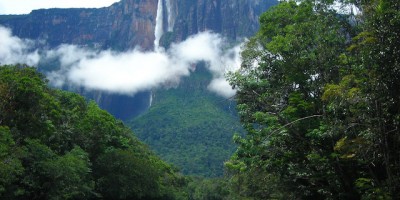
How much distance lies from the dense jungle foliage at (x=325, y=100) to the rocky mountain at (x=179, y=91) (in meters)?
74.6

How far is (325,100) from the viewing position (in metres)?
12.0

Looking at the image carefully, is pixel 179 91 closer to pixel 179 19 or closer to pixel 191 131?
pixel 191 131

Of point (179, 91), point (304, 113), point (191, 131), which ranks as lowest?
point (304, 113)

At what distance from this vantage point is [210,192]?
2510 inches

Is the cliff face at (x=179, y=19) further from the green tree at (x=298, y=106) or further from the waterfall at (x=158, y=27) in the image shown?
the green tree at (x=298, y=106)

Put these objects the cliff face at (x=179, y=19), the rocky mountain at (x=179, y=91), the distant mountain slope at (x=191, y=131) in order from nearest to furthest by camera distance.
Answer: the distant mountain slope at (x=191, y=131) → the rocky mountain at (x=179, y=91) → the cliff face at (x=179, y=19)

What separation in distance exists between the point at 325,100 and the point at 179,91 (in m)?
114

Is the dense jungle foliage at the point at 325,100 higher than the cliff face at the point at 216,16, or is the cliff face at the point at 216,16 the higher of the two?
the cliff face at the point at 216,16

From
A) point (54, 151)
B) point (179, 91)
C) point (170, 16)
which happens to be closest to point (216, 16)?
point (170, 16)

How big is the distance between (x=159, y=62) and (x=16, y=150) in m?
142

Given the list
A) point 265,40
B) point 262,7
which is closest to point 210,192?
point 265,40

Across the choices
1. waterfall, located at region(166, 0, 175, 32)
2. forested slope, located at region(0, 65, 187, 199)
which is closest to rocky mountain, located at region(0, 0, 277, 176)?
waterfall, located at region(166, 0, 175, 32)

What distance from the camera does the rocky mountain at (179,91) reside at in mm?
99562

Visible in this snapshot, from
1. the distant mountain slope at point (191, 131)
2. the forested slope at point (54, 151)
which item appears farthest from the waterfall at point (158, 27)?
the forested slope at point (54, 151)
